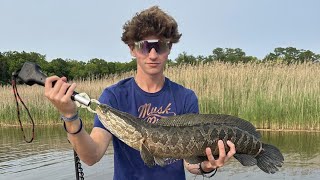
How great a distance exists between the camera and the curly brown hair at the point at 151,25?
3.28 metres

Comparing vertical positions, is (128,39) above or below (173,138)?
above

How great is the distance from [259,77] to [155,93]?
10.9m

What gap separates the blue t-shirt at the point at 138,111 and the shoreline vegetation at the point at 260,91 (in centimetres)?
961

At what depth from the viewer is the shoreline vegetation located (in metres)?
12.3

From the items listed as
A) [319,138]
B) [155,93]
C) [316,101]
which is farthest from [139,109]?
[316,101]

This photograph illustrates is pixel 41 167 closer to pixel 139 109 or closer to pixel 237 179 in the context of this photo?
pixel 237 179

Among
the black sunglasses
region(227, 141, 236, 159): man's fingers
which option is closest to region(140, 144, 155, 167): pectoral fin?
region(227, 141, 236, 159): man's fingers

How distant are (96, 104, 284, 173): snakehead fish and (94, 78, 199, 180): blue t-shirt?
11.7 inches

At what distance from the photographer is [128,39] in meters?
3.40

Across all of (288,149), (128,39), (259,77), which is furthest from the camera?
(259,77)

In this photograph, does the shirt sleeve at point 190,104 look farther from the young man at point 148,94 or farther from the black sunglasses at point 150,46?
the black sunglasses at point 150,46

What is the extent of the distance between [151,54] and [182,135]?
0.69m

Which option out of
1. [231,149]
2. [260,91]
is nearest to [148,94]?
[231,149]

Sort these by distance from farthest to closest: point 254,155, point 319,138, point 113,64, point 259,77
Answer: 1. point 113,64
2. point 259,77
3. point 319,138
4. point 254,155
